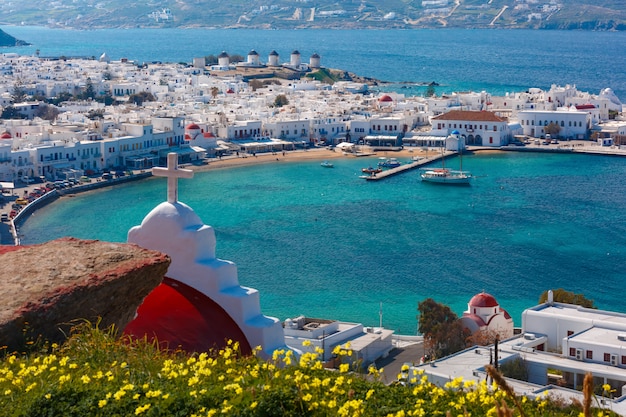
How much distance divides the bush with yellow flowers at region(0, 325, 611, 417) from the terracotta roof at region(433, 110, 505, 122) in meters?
36.0

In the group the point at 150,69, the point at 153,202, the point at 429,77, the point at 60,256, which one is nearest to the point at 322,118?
the point at 153,202

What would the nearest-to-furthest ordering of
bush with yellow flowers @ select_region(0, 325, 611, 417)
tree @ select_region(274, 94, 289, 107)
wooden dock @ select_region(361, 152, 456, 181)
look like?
bush with yellow flowers @ select_region(0, 325, 611, 417) < wooden dock @ select_region(361, 152, 456, 181) < tree @ select_region(274, 94, 289, 107)

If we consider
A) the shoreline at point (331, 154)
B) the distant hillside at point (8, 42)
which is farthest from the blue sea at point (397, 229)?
the distant hillside at point (8, 42)

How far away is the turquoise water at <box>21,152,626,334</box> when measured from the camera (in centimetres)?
1877

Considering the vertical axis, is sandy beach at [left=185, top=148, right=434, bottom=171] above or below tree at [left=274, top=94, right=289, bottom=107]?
below

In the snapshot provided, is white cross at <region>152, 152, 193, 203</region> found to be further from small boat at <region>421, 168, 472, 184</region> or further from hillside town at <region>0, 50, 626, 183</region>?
small boat at <region>421, 168, 472, 184</region>

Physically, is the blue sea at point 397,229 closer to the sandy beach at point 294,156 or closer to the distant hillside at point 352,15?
the sandy beach at point 294,156

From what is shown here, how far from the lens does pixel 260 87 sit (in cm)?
5703

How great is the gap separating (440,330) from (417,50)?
90379 mm

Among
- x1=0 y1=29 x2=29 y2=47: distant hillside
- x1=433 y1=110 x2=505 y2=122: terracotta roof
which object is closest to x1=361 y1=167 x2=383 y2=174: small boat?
x1=433 y1=110 x2=505 y2=122: terracotta roof

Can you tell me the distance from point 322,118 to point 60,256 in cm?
3614

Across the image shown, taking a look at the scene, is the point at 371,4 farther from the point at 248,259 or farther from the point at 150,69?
the point at 248,259

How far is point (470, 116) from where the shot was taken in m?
40.1

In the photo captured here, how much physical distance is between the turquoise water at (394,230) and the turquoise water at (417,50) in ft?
87.7
